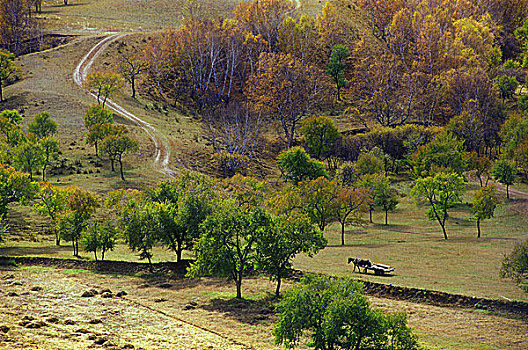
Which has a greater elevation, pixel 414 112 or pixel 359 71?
pixel 359 71

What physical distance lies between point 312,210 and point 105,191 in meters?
33.2

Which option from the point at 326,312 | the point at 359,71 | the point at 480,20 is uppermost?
the point at 480,20

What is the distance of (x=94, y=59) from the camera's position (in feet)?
493

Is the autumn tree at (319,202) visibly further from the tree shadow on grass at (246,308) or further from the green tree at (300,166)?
the tree shadow on grass at (246,308)

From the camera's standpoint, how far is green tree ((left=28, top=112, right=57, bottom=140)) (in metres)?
99.9

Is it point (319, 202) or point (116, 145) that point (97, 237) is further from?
point (116, 145)

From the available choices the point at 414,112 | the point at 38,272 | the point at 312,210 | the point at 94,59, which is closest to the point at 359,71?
the point at 414,112

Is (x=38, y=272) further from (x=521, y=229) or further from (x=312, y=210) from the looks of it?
(x=521, y=229)

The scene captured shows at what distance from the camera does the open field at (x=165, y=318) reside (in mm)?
34375

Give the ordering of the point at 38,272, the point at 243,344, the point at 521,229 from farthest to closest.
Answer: the point at 521,229 < the point at 38,272 < the point at 243,344

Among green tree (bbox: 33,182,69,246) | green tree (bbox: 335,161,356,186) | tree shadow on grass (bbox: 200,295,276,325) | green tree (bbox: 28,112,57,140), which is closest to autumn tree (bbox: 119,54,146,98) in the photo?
green tree (bbox: 28,112,57,140)

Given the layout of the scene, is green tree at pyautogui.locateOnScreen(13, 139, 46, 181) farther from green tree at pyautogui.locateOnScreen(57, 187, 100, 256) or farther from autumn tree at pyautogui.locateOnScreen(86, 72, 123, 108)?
autumn tree at pyautogui.locateOnScreen(86, 72, 123, 108)

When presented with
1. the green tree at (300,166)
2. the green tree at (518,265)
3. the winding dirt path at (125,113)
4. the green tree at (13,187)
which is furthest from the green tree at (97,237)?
the green tree at (300,166)

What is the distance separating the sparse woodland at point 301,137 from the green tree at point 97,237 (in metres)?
0.16
